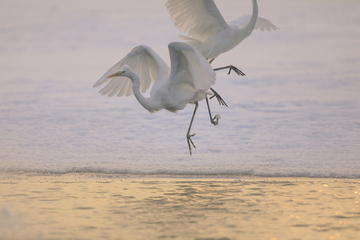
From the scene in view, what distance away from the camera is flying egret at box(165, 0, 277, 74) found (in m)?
6.38

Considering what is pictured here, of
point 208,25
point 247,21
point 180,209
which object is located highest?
point 247,21

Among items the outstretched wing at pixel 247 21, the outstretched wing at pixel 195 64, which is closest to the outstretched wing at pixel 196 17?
the outstretched wing at pixel 247 21

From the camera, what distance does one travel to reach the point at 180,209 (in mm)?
5156

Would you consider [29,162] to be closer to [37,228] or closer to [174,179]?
[174,179]

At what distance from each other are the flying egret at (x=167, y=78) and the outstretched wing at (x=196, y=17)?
1.95 ft

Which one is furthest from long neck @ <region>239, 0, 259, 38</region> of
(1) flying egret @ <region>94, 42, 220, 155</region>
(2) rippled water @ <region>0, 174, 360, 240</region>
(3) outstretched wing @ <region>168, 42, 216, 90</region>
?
(2) rippled water @ <region>0, 174, 360, 240</region>

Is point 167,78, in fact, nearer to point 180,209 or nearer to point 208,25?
point 208,25

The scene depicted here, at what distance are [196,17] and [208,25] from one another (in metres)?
0.20

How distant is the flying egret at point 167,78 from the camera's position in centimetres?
550

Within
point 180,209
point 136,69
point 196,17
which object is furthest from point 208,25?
point 180,209

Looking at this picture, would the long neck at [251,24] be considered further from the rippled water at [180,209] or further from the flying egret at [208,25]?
the rippled water at [180,209]

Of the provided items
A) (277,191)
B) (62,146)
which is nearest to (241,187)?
(277,191)

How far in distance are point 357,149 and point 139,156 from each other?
3.72 m

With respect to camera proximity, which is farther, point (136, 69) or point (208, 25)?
point (136, 69)
